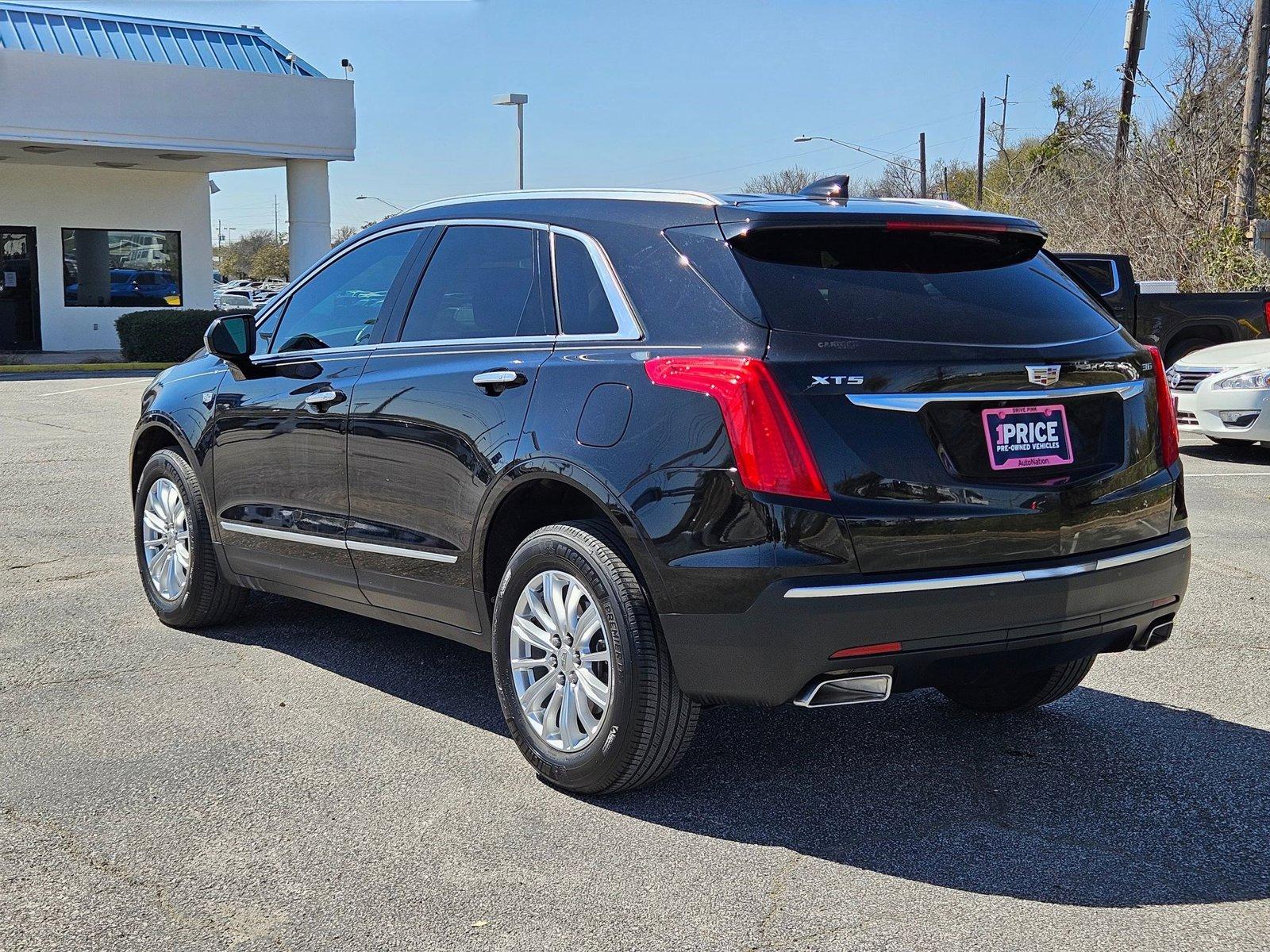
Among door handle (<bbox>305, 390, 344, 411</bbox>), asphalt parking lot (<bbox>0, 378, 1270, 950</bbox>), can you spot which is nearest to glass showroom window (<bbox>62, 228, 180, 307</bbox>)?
asphalt parking lot (<bbox>0, 378, 1270, 950</bbox>)

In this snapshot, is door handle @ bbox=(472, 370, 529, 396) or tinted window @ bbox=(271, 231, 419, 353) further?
tinted window @ bbox=(271, 231, 419, 353)

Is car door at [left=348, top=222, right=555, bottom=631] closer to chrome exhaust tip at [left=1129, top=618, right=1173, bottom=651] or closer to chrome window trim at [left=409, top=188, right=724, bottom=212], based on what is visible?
chrome window trim at [left=409, top=188, right=724, bottom=212]

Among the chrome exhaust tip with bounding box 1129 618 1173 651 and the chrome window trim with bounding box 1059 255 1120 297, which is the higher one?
the chrome window trim with bounding box 1059 255 1120 297

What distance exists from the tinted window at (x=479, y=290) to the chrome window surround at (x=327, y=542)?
753 millimetres

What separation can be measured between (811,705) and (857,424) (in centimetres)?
77

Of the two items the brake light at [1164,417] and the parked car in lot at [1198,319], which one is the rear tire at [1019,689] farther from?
the parked car in lot at [1198,319]

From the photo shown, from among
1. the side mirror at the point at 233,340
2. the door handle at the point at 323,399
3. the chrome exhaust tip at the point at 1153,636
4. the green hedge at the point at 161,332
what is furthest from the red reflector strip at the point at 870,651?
the green hedge at the point at 161,332

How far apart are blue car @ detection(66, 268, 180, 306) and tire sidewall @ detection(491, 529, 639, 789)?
26.6 metres

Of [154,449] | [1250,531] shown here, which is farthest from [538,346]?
[1250,531]

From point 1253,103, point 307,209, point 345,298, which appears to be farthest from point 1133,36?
point 345,298

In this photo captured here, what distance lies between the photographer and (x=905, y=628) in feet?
12.3

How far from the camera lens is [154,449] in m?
6.77

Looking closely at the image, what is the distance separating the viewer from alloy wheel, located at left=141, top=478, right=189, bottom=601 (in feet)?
20.7

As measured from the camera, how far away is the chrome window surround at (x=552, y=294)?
423 centimetres
